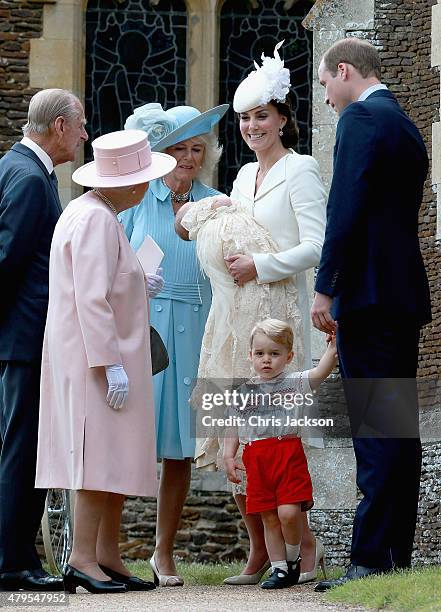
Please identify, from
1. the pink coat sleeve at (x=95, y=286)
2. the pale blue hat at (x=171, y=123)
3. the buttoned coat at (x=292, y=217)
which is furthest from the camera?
the pale blue hat at (x=171, y=123)

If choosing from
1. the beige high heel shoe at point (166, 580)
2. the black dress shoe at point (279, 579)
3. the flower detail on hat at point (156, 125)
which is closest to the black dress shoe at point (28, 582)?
the beige high heel shoe at point (166, 580)

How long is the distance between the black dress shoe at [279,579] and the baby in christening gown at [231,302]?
67 centimetres

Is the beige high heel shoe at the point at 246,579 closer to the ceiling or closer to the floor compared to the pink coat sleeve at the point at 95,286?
closer to the floor

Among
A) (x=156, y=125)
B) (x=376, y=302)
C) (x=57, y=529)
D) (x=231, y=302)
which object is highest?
(x=156, y=125)

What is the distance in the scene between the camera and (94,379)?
5.84 metres

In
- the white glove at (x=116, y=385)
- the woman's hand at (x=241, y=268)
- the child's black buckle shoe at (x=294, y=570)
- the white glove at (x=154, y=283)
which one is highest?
the woman's hand at (x=241, y=268)

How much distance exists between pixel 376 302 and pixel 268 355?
65 centimetres

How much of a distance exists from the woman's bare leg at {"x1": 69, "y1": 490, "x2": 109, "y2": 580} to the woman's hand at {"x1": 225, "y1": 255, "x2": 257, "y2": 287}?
1.24 m

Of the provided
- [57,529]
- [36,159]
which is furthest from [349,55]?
[57,529]

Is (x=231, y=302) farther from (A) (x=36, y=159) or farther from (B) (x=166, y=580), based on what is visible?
(B) (x=166, y=580)

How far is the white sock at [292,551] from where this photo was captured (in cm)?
620

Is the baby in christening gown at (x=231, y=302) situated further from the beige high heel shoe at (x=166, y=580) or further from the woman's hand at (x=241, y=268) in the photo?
the beige high heel shoe at (x=166, y=580)

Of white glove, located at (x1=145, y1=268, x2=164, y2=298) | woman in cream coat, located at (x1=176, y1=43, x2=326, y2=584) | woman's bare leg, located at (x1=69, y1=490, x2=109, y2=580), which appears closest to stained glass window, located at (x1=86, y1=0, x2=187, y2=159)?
woman in cream coat, located at (x1=176, y1=43, x2=326, y2=584)

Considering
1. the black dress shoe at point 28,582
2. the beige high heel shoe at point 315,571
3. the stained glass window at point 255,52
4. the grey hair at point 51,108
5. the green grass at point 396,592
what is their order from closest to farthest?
the green grass at point 396,592, the black dress shoe at point 28,582, the grey hair at point 51,108, the beige high heel shoe at point 315,571, the stained glass window at point 255,52
